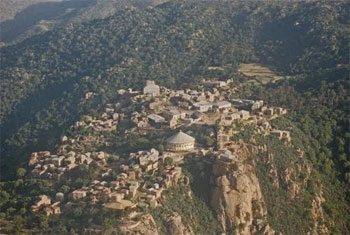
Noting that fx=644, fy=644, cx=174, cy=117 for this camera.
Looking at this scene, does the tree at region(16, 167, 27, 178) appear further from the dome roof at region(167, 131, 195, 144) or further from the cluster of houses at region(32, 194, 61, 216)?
the dome roof at region(167, 131, 195, 144)

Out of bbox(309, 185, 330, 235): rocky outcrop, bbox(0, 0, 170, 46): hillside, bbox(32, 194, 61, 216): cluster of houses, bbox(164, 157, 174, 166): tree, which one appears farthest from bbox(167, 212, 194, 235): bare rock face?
bbox(0, 0, 170, 46): hillside

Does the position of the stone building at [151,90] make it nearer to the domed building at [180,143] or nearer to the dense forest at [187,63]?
the dense forest at [187,63]

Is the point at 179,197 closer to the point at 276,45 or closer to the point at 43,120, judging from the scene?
the point at 43,120

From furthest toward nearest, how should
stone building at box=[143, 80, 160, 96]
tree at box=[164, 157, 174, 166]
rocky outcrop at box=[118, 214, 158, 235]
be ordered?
stone building at box=[143, 80, 160, 96] < tree at box=[164, 157, 174, 166] < rocky outcrop at box=[118, 214, 158, 235]

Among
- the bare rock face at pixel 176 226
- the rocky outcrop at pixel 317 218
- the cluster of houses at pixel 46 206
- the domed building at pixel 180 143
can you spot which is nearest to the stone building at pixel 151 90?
the domed building at pixel 180 143

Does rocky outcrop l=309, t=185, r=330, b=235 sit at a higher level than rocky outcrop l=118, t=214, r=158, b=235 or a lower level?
lower

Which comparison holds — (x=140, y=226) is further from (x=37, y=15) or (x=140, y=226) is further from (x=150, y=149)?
(x=37, y=15)

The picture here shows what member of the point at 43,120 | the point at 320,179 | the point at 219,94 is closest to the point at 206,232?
the point at 320,179
